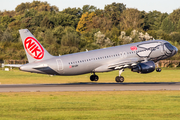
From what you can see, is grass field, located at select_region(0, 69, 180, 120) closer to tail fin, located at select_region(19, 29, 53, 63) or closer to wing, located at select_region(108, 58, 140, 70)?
tail fin, located at select_region(19, 29, 53, 63)

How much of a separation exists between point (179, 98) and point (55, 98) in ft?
42.5

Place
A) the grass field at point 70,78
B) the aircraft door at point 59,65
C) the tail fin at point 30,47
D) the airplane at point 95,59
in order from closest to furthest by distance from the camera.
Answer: the tail fin at point 30,47
the airplane at point 95,59
the aircraft door at point 59,65
the grass field at point 70,78

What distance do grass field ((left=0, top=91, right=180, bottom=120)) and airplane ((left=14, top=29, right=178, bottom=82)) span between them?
997 cm

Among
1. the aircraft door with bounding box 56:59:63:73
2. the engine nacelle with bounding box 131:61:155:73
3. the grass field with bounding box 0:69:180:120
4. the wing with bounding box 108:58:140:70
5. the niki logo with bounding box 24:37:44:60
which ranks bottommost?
the grass field with bounding box 0:69:180:120

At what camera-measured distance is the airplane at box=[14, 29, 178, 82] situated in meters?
50.2

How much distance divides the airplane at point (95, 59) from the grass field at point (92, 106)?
9.97 m

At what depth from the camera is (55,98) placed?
36.7 metres

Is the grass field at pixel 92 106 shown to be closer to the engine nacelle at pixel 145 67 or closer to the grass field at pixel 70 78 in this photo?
the engine nacelle at pixel 145 67

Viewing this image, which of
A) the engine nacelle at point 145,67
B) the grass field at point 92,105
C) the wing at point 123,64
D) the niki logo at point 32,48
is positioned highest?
the niki logo at point 32,48

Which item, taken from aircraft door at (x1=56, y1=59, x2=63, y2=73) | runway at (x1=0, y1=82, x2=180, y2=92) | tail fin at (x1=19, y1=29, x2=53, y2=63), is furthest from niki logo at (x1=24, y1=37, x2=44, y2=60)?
runway at (x1=0, y1=82, x2=180, y2=92)

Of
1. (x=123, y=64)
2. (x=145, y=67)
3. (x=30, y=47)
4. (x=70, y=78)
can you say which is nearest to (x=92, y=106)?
(x=30, y=47)

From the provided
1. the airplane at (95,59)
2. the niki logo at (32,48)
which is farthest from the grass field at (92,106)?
the niki logo at (32,48)

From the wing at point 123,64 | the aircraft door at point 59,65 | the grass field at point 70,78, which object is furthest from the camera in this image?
the grass field at point 70,78

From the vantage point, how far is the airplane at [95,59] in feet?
165
